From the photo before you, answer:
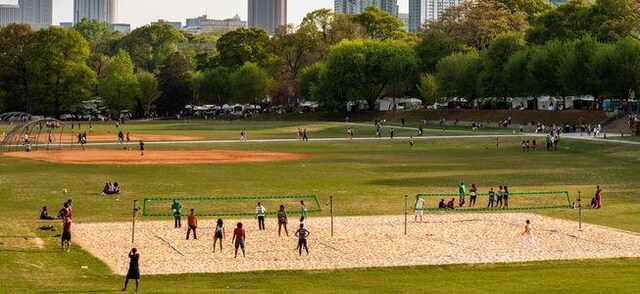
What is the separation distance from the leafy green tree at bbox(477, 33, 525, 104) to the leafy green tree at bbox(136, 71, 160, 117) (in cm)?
6953

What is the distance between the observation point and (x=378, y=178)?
2525 inches

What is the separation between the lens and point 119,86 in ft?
573

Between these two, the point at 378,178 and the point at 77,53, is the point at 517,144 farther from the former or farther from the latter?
the point at 77,53

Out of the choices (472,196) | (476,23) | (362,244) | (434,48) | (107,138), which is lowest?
(362,244)

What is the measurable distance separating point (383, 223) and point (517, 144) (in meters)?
55.9

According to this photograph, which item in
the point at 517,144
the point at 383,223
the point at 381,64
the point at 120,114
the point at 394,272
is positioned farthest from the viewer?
the point at 120,114

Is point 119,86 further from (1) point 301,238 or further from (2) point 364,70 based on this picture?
(1) point 301,238

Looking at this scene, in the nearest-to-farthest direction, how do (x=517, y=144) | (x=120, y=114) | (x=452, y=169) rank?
1. (x=452, y=169)
2. (x=517, y=144)
3. (x=120, y=114)

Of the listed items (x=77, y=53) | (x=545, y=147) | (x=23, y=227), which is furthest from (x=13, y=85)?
(x=23, y=227)

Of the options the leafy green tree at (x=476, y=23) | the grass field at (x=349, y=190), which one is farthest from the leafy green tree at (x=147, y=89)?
the grass field at (x=349, y=190)

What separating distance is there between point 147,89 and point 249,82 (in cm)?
2006

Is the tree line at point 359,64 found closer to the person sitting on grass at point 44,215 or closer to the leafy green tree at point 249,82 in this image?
the leafy green tree at point 249,82

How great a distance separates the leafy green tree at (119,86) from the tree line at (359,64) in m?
0.23

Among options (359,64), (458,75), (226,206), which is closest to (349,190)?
(226,206)
